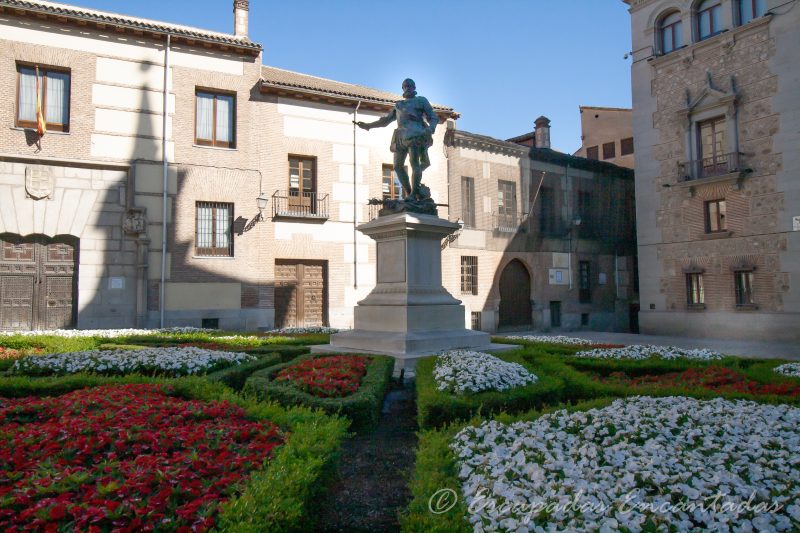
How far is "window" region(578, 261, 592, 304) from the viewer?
27016 mm

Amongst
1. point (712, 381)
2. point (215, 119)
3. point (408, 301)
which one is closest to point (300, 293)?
point (215, 119)

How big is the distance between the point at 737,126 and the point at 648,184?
3.87m

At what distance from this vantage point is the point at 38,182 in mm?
16094

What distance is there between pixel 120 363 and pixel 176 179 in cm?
1138

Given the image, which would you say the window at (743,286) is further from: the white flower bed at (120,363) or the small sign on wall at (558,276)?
the white flower bed at (120,363)

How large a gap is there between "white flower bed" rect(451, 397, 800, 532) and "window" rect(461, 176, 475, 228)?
1913cm

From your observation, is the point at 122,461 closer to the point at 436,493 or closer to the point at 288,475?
the point at 288,475

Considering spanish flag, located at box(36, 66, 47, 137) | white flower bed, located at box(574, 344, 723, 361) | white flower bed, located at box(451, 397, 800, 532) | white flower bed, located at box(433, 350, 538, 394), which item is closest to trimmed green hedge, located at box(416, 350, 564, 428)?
white flower bed, located at box(433, 350, 538, 394)

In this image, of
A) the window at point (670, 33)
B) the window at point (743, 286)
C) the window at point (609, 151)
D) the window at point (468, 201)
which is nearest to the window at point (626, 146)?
the window at point (609, 151)

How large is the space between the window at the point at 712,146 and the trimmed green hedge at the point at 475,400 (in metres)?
17.9

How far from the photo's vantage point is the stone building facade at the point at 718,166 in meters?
18.7

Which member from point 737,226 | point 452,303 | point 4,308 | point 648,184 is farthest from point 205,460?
point 648,184

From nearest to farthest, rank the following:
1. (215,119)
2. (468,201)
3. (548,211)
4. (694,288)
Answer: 1. (215,119)
2. (694,288)
3. (468,201)
4. (548,211)

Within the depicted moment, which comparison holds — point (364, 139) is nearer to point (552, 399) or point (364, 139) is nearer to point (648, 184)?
point (648, 184)
